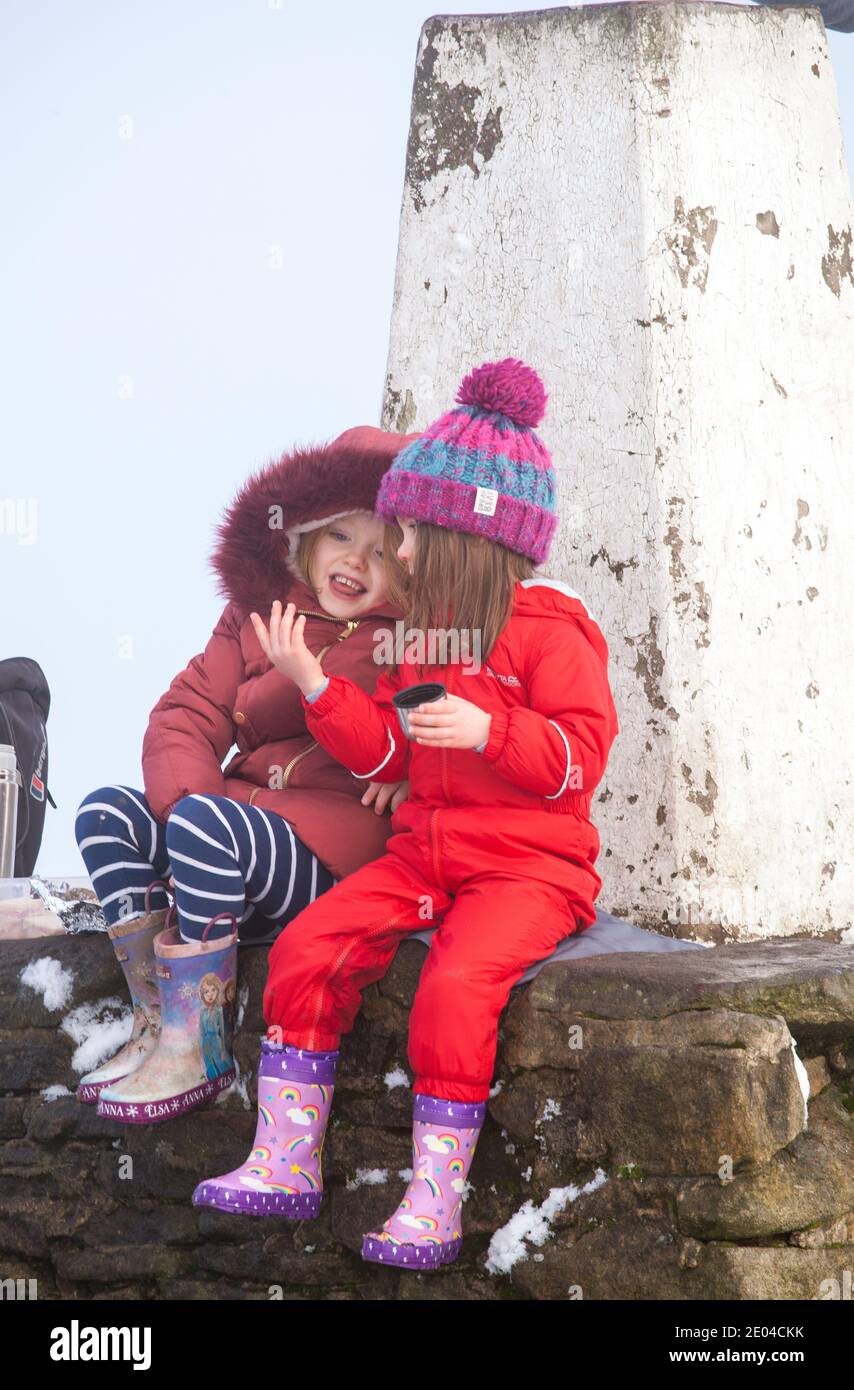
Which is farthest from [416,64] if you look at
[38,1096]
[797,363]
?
[38,1096]

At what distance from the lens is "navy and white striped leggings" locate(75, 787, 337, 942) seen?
7.43 feet

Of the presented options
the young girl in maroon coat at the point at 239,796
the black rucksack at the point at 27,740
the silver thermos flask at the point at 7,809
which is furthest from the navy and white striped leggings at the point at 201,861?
the black rucksack at the point at 27,740

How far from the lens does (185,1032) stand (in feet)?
7.56

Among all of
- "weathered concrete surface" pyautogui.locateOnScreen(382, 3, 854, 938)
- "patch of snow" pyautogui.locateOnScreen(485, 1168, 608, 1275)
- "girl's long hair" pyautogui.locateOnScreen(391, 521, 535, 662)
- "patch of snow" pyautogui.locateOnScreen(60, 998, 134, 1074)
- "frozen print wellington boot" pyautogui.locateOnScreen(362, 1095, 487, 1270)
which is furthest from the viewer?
"weathered concrete surface" pyautogui.locateOnScreen(382, 3, 854, 938)

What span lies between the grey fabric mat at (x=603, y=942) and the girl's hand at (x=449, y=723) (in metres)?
0.35

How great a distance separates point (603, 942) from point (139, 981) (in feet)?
2.72

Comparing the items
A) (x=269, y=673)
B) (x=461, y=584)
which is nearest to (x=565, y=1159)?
(x=461, y=584)

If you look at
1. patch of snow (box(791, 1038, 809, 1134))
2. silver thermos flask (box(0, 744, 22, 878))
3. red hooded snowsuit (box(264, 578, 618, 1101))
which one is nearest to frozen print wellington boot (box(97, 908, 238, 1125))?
red hooded snowsuit (box(264, 578, 618, 1101))

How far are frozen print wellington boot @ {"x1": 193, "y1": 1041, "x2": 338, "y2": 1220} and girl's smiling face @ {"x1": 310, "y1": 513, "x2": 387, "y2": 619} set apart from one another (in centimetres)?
88

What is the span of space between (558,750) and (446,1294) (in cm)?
87

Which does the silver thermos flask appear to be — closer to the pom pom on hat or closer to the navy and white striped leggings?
the navy and white striped leggings

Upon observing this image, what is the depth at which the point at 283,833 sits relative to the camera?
2365mm

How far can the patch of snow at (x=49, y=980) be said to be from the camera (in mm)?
2611

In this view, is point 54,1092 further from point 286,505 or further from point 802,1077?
point 802,1077
